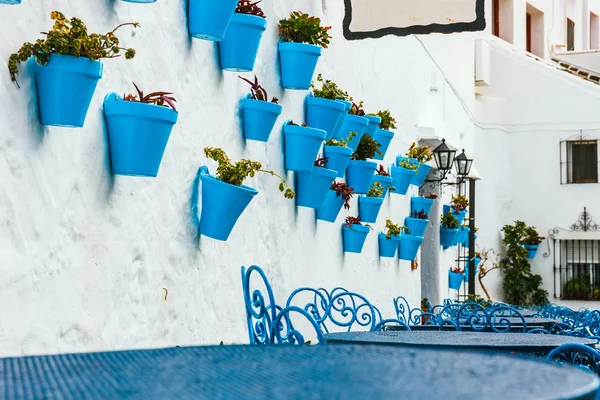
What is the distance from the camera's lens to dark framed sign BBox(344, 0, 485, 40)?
17.4ft

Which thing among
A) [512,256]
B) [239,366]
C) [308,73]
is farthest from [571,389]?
[512,256]

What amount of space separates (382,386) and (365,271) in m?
6.55

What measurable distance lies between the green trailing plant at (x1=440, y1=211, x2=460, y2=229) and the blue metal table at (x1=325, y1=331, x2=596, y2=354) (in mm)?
8355

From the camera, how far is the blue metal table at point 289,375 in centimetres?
136

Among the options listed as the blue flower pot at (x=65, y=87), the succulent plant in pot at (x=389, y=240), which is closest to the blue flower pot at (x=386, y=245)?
the succulent plant in pot at (x=389, y=240)

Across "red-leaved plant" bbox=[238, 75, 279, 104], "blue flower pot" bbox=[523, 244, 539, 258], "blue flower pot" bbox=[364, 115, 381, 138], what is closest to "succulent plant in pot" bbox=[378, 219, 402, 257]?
"blue flower pot" bbox=[364, 115, 381, 138]

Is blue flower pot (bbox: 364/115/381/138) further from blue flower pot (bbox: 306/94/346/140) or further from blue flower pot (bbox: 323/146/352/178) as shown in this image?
blue flower pot (bbox: 306/94/346/140)

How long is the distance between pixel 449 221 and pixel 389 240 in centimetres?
410

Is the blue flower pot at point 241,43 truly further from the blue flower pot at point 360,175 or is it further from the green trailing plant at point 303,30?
the blue flower pot at point 360,175

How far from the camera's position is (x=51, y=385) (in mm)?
1468

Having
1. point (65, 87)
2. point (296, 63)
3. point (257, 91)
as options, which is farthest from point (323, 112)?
point (65, 87)

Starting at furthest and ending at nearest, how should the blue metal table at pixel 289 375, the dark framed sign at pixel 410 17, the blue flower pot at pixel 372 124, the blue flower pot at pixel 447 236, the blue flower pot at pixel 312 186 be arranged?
1. the blue flower pot at pixel 447 236
2. the blue flower pot at pixel 372 124
3. the blue flower pot at pixel 312 186
4. the dark framed sign at pixel 410 17
5. the blue metal table at pixel 289 375

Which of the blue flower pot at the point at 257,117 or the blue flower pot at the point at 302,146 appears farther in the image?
the blue flower pot at the point at 302,146

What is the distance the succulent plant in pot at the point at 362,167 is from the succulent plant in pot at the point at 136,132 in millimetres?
3884
